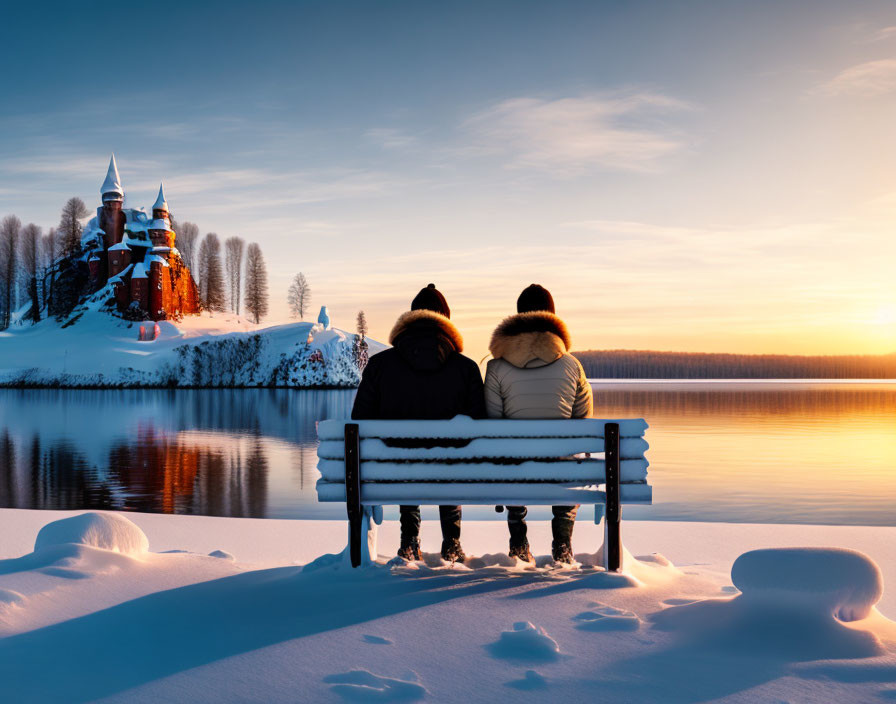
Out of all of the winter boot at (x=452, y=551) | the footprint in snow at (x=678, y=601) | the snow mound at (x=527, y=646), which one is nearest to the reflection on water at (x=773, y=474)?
the winter boot at (x=452, y=551)

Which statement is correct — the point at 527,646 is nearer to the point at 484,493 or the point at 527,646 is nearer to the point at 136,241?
the point at 484,493

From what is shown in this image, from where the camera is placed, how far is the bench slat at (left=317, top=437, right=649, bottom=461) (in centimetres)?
506

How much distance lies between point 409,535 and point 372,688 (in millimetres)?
2335

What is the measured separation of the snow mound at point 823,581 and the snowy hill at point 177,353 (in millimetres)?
93374

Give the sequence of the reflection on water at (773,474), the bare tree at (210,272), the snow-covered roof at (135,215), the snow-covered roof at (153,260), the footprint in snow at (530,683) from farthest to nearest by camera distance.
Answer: the bare tree at (210,272) < the snow-covered roof at (135,215) < the snow-covered roof at (153,260) < the reflection on water at (773,474) < the footprint in snow at (530,683)

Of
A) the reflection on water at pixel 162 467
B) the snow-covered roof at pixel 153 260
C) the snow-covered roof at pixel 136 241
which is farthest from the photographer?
the snow-covered roof at pixel 136 241

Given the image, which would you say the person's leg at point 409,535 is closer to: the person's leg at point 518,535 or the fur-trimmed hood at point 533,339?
the person's leg at point 518,535

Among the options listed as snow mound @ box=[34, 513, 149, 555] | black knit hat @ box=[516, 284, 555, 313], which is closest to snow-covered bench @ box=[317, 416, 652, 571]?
black knit hat @ box=[516, 284, 555, 313]

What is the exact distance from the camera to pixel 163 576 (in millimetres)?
5051

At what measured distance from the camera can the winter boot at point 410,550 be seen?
219 inches

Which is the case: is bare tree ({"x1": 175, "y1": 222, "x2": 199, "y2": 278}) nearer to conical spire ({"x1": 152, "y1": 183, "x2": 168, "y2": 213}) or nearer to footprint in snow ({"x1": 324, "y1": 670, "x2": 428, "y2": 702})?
conical spire ({"x1": 152, "y1": 183, "x2": 168, "y2": 213})

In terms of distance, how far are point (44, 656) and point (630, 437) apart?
3735mm

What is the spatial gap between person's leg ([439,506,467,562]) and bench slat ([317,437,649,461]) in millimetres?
677

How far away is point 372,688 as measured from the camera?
128 inches
